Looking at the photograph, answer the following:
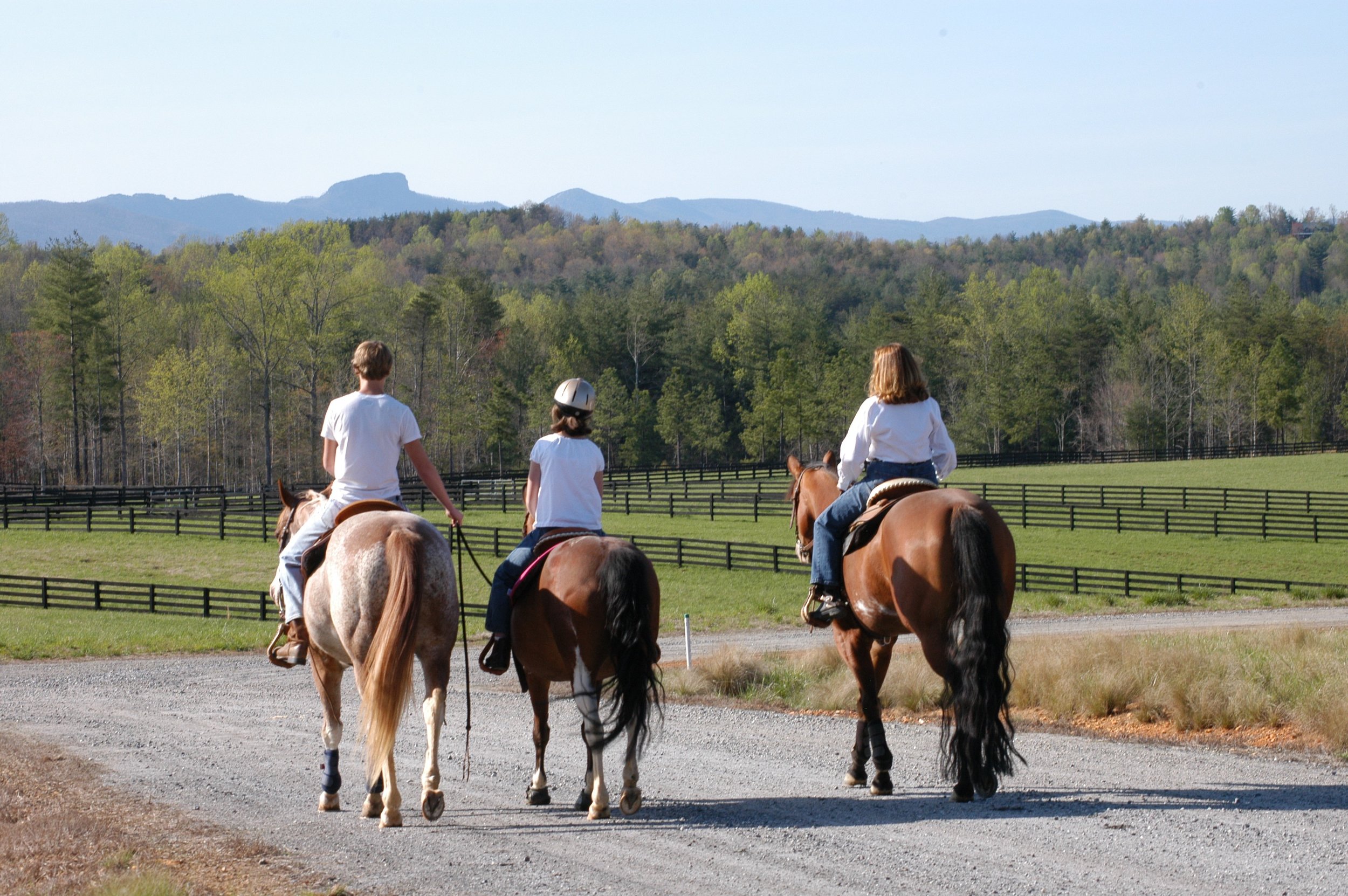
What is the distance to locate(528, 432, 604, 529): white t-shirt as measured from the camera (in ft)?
24.8

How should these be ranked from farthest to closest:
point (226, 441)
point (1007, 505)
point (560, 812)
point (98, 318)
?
point (226, 441)
point (98, 318)
point (1007, 505)
point (560, 812)

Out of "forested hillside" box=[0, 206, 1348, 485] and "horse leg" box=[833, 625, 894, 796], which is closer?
"horse leg" box=[833, 625, 894, 796]

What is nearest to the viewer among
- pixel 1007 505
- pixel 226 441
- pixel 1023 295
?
pixel 1007 505

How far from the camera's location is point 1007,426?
291 feet

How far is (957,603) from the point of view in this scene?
7.08m

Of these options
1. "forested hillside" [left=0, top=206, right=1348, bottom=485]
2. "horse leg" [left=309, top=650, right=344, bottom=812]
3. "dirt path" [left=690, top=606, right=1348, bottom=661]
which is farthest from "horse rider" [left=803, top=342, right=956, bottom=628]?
"forested hillside" [left=0, top=206, right=1348, bottom=485]

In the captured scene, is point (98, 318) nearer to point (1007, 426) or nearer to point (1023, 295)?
point (1007, 426)

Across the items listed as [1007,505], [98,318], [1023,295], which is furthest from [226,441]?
[1023,295]

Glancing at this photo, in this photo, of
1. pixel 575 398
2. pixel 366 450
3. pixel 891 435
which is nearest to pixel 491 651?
pixel 366 450

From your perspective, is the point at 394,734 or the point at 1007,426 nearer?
the point at 394,734

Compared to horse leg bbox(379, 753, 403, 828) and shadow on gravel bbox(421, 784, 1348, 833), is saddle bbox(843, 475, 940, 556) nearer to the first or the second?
shadow on gravel bbox(421, 784, 1348, 833)

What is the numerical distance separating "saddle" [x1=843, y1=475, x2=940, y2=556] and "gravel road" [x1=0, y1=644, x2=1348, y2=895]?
1.68m

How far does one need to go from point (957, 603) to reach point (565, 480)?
2477mm

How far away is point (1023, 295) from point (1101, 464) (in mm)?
30357
